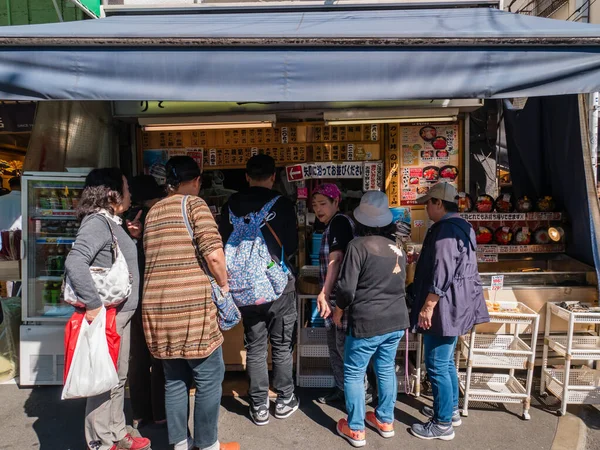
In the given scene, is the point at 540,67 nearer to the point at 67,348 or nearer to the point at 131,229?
the point at 131,229

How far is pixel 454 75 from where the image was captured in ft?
8.57

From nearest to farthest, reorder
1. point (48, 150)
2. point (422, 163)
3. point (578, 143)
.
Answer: point (578, 143)
point (48, 150)
point (422, 163)

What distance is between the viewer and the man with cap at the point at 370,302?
2.82 meters

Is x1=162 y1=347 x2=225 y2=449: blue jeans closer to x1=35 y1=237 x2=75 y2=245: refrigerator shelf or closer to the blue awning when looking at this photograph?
the blue awning

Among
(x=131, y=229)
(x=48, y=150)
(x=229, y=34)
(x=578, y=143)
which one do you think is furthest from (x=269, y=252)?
(x=578, y=143)

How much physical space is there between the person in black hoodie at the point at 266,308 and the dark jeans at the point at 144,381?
0.66 metres

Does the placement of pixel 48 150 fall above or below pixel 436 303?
above

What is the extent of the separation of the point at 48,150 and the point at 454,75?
363 cm

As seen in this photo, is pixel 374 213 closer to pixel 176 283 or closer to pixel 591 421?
pixel 176 283

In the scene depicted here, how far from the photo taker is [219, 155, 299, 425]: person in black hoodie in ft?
10.4

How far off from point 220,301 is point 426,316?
4.54 feet

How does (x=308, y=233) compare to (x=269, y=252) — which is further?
(x=308, y=233)

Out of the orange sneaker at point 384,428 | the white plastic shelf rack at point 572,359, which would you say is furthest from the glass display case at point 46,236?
the white plastic shelf rack at point 572,359

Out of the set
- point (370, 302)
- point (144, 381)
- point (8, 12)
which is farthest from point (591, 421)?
point (8, 12)
